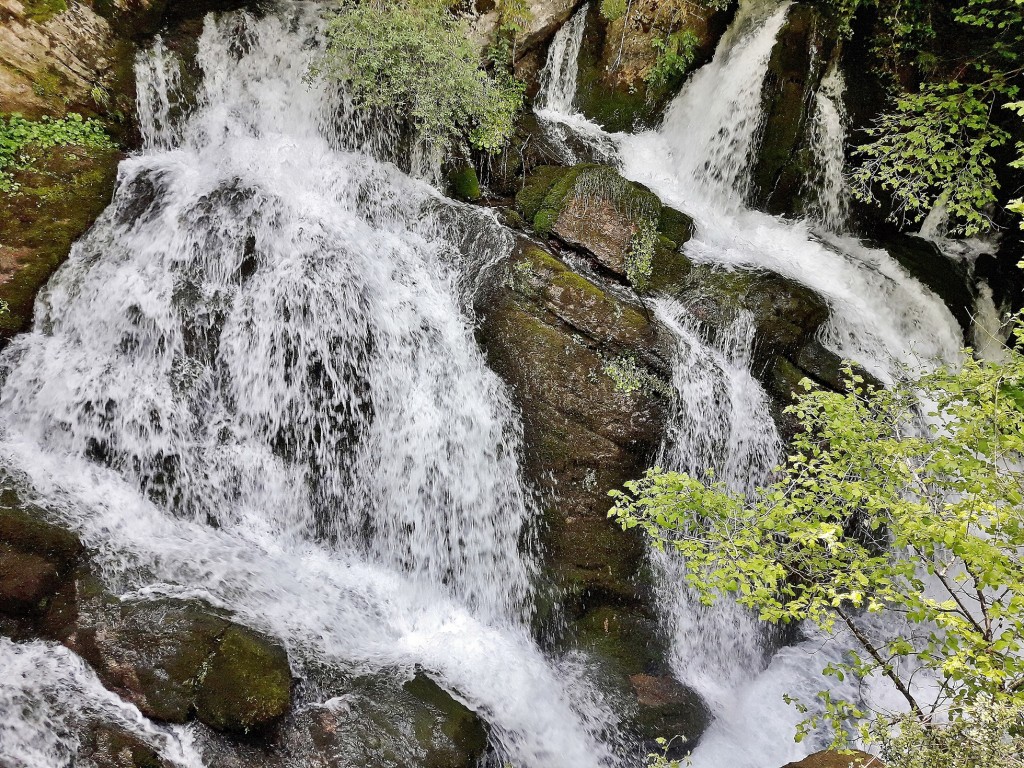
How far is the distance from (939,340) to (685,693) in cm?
629

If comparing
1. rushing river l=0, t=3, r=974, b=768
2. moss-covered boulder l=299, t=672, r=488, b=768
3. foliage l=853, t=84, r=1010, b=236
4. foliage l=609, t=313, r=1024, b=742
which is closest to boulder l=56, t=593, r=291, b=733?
rushing river l=0, t=3, r=974, b=768

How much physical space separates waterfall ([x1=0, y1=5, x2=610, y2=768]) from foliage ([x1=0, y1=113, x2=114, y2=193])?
1.81 ft

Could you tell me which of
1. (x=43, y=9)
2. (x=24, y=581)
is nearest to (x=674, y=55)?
(x=43, y=9)

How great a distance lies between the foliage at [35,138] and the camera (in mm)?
6535

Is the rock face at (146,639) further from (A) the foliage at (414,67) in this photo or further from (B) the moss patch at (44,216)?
(A) the foliage at (414,67)

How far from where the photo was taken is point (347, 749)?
4.50 m

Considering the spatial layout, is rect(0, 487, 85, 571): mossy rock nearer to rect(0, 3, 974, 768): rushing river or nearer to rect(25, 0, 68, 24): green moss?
rect(0, 3, 974, 768): rushing river

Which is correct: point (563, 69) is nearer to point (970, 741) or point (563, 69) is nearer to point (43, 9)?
point (43, 9)

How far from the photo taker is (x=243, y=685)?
452 centimetres

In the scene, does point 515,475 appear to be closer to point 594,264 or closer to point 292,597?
point 292,597

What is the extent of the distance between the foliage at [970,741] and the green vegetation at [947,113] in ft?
21.7

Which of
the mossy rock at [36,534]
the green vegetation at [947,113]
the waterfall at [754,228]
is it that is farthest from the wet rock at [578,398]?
the green vegetation at [947,113]

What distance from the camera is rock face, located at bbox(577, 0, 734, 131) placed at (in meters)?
9.99

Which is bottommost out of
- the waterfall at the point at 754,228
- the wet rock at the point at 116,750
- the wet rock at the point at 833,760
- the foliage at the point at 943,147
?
the wet rock at the point at 116,750
